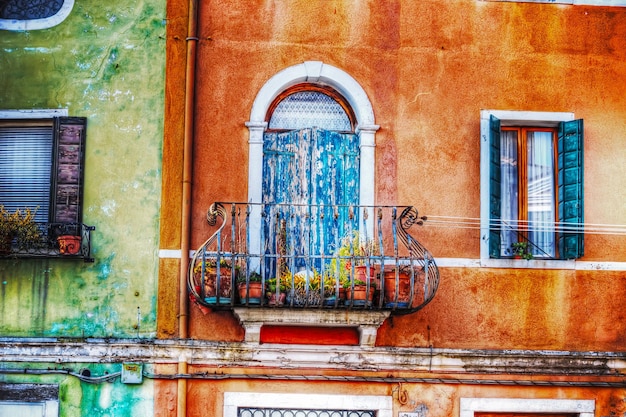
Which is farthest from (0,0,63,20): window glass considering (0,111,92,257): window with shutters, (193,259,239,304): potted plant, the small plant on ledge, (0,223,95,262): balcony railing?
the small plant on ledge

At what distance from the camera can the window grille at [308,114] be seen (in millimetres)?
11625

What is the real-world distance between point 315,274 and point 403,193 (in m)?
1.41

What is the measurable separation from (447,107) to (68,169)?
435cm

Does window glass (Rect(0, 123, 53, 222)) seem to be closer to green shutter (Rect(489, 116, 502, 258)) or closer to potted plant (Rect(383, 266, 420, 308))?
potted plant (Rect(383, 266, 420, 308))

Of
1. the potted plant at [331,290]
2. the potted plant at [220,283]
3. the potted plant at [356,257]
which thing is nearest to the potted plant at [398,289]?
the potted plant at [356,257]

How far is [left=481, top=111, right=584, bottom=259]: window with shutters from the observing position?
11234mm

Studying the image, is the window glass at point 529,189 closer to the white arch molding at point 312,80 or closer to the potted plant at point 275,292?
the white arch molding at point 312,80

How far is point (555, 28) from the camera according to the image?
11.6 metres

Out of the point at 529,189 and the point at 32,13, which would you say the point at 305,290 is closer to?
the point at 529,189

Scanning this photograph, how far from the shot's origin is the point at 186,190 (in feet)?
36.2

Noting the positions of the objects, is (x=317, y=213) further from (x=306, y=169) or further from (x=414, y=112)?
(x=414, y=112)

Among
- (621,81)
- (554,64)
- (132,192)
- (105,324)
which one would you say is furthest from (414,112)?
(105,324)

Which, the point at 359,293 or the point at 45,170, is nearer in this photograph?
the point at 359,293

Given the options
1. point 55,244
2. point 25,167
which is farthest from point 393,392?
point 25,167
